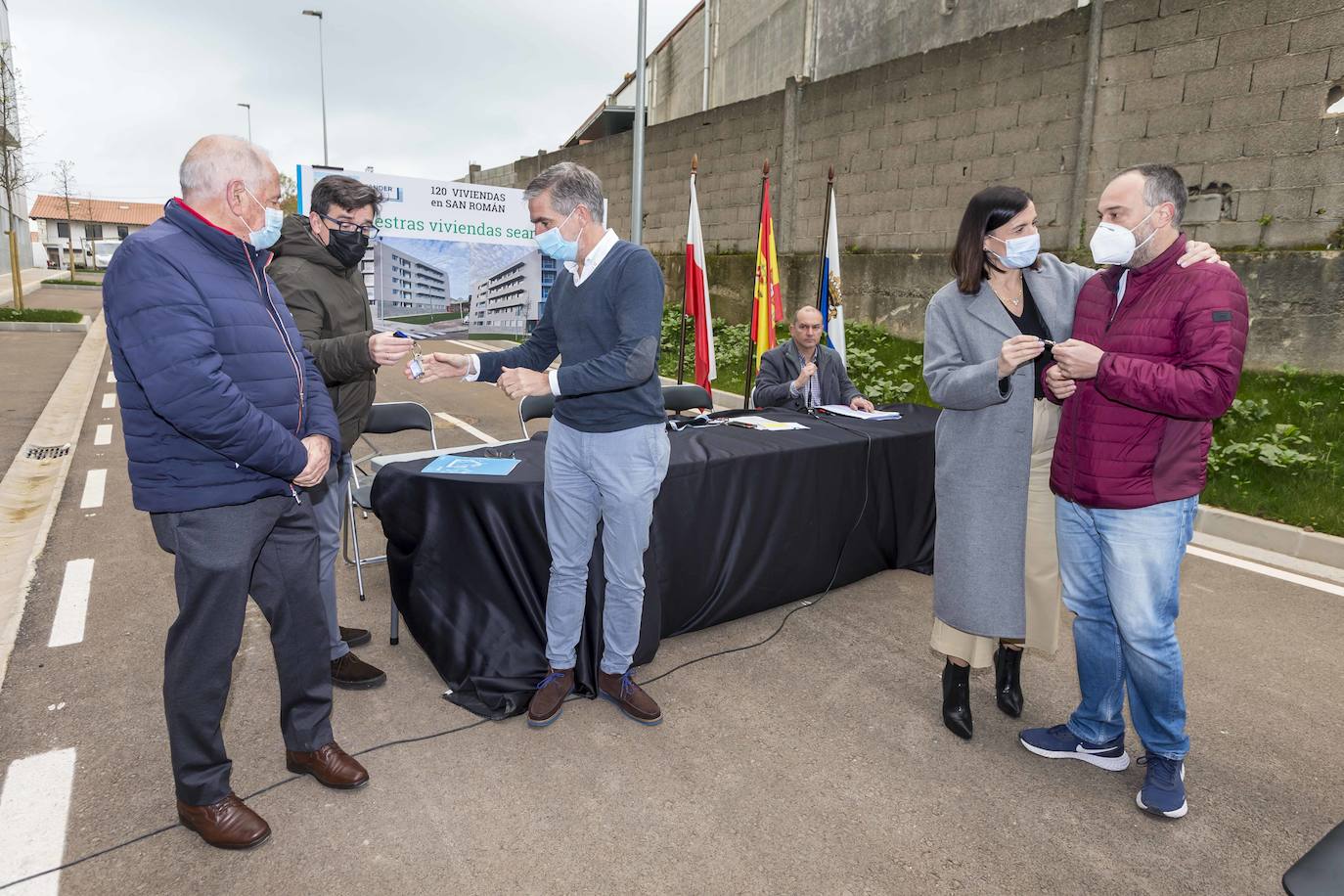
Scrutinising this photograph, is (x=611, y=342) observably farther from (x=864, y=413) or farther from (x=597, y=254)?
(x=864, y=413)

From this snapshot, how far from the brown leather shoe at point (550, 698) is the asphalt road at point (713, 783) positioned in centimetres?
6

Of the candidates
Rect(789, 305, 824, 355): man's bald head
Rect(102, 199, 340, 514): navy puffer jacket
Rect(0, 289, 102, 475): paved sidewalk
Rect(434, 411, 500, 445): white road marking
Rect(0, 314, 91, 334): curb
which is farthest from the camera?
Rect(0, 314, 91, 334): curb

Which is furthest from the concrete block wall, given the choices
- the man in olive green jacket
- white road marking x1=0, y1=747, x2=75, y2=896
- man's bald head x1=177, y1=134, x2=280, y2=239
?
white road marking x1=0, y1=747, x2=75, y2=896

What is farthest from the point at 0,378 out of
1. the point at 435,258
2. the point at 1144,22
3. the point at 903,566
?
the point at 1144,22

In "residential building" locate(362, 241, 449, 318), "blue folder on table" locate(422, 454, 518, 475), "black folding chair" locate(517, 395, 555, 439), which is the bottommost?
"blue folder on table" locate(422, 454, 518, 475)

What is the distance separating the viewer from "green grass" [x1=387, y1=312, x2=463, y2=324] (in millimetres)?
6895

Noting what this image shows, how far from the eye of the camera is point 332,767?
2.53m

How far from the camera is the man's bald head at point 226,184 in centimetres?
216

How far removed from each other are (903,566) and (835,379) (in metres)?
1.41

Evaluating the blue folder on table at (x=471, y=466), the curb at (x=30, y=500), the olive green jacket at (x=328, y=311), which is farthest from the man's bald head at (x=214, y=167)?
the curb at (x=30, y=500)

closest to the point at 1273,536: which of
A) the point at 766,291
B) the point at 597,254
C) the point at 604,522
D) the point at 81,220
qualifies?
the point at 766,291

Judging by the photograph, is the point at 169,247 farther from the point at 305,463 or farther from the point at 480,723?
the point at 480,723

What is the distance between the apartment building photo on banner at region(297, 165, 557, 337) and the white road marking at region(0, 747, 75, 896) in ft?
15.0

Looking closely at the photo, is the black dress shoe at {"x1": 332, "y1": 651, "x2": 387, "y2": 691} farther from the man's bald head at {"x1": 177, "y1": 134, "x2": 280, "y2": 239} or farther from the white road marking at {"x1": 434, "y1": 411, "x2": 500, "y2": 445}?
the white road marking at {"x1": 434, "y1": 411, "x2": 500, "y2": 445}
